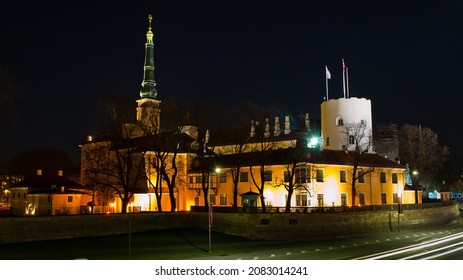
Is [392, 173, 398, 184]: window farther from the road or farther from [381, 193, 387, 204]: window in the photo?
the road

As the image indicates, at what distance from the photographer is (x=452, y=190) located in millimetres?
96125

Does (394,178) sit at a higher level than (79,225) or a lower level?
higher

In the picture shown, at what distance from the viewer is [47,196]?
64312 mm

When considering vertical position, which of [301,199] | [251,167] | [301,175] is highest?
[251,167]

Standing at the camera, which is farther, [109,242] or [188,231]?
[188,231]

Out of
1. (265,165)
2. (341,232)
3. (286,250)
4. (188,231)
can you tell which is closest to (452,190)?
(265,165)

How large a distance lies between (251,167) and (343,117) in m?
19.5

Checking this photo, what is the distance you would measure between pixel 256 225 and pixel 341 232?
292 inches

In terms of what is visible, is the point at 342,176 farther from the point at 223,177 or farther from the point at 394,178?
the point at 223,177

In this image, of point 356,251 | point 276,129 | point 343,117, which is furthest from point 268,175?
point 356,251

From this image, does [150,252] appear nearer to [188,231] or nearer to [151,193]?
[188,231]

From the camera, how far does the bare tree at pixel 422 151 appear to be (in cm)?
7469

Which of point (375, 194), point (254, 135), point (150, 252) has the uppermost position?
point (254, 135)

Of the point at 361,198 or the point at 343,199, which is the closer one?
the point at 343,199
